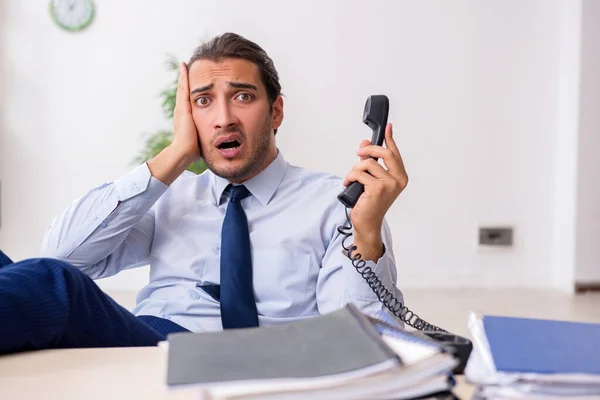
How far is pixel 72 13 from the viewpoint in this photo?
4.28 m

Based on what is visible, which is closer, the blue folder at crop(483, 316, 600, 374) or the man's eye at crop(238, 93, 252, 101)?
the blue folder at crop(483, 316, 600, 374)

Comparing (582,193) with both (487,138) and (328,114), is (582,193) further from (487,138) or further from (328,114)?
(328,114)

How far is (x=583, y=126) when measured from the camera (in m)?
4.39

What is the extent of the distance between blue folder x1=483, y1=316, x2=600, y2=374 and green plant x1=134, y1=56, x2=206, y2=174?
320 cm

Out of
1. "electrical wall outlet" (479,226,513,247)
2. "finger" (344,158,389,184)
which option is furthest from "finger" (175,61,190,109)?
"electrical wall outlet" (479,226,513,247)

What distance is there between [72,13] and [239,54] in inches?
116

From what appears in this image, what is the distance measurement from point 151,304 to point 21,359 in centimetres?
82

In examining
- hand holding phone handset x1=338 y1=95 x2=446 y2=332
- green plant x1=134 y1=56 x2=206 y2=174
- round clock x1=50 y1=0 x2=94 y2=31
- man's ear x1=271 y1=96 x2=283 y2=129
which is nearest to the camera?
hand holding phone handset x1=338 y1=95 x2=446 y2=332

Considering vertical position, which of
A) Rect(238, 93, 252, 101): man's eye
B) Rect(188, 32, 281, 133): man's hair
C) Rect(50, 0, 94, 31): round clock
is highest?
Rect(50, 0, 94, 31): round clock

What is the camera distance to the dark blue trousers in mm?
886

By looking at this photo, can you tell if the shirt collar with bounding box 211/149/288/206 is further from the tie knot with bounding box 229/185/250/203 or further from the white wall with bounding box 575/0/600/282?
the white wall with bounding box 575/0/600/282

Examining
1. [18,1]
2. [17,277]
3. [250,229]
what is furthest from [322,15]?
[17,277]

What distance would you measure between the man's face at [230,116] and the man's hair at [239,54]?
15 millimetres

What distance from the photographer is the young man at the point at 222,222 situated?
1.63 meters
